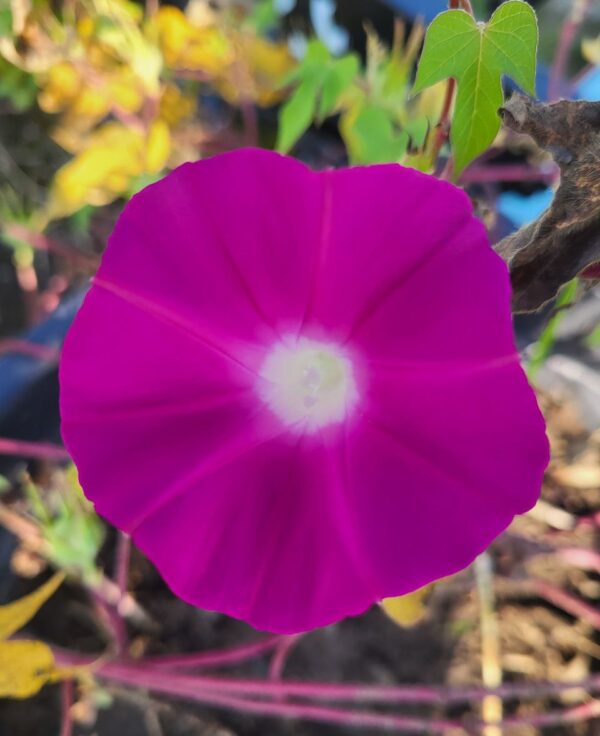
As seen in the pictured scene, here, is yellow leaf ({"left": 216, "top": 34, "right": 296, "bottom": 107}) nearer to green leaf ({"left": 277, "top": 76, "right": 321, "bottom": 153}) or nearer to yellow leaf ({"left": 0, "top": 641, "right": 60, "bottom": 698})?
green leaf ({"left": 277, "top": 76, "right": 321, "bottom": 153})

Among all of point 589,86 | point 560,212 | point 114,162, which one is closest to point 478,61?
point 560,212

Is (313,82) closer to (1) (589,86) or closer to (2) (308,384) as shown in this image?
(2) (308,384)

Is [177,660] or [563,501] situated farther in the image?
[563,501]

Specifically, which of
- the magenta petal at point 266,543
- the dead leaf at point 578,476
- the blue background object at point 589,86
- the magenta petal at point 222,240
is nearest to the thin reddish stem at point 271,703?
the dead leaf at point 578,476

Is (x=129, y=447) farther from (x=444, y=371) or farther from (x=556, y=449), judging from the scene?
(x=556, y=449)

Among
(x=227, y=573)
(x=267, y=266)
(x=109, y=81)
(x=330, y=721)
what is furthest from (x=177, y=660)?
(x=109, y=81)

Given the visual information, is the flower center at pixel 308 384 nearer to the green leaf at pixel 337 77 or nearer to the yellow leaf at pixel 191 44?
the green leaf at pixel 337 77
